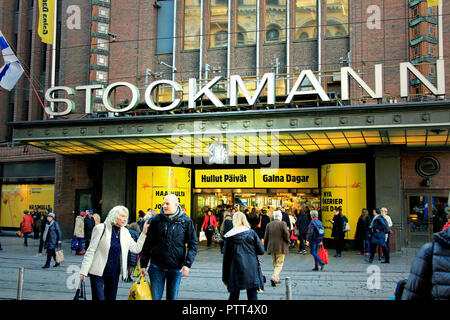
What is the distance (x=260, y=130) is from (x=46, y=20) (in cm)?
1310

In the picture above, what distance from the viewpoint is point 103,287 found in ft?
21.3

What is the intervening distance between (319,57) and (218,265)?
12.0 m

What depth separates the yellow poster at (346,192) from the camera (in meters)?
19.7

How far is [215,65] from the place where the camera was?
77.7 ft

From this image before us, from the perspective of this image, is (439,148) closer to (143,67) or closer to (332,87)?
(332,87)

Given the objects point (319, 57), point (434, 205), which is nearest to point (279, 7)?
point (319, 57)

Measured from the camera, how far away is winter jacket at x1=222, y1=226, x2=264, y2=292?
23.0ft

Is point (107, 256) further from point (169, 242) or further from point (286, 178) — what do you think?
point (286, 178)

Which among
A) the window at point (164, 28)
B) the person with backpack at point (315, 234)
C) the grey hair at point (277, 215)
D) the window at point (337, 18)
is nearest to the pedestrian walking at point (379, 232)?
the person with backpack at point (315, 234)

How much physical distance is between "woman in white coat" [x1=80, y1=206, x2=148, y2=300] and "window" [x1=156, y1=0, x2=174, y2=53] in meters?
19.1

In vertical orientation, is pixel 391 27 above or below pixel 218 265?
above

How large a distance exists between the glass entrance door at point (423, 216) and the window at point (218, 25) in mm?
12355

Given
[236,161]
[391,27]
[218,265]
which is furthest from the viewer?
[236,161]

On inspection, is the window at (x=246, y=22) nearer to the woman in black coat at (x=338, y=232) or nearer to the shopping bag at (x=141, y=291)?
the woman in black coat at (x=338, y=232)
